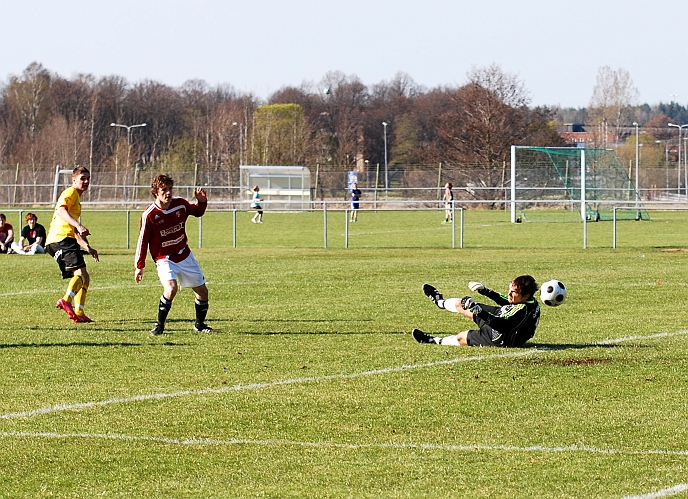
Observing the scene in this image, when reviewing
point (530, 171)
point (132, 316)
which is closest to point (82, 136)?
point (530, 171)

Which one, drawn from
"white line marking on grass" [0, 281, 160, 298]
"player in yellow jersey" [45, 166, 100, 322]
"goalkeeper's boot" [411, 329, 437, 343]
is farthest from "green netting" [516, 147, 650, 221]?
"goalkeeper's boot" [411, 329, 437, 343]

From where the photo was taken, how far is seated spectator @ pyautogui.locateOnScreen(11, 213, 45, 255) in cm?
2650

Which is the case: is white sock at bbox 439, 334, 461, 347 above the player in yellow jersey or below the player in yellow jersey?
below

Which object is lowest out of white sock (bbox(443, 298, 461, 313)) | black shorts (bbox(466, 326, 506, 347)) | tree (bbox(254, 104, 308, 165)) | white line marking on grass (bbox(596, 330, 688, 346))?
white line marking on grass (bbox(596, 330, 688, 346))

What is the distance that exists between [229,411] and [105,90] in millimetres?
111114

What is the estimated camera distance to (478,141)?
233 feet

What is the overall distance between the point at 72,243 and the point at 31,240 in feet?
48.3

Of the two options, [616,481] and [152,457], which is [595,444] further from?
[152,457]

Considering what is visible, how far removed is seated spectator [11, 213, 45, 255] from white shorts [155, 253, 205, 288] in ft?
51.1

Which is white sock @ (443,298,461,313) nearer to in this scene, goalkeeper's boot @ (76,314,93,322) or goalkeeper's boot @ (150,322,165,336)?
goalkeeper's boot @ (150,322,165,336)

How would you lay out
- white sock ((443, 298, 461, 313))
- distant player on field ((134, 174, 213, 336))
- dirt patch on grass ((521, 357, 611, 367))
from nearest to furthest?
dirt patch on grass ((521, 357, 611, 367))
white sock ((443, 298, 461, 313))
distant player on field ((134, 174, 213, 336))

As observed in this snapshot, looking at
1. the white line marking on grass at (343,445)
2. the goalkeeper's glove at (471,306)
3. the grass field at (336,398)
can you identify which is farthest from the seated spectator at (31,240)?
the white line marking on grass at (343,445)

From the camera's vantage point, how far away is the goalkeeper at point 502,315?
33.4 ft

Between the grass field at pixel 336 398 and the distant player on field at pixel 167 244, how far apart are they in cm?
53
